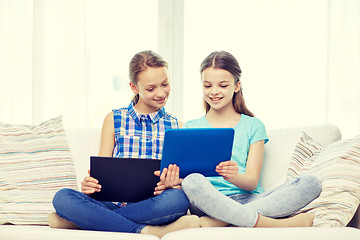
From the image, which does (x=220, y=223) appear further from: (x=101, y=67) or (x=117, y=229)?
(x=101, y=67)

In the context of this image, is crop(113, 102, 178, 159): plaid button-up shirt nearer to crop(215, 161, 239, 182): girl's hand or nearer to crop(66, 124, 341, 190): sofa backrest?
crop(66, 124, 341, 190): sofa backrest

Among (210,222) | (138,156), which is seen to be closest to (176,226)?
(210,222)

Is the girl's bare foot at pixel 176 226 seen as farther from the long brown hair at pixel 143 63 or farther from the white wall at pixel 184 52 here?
the white wall at pixel 184 52

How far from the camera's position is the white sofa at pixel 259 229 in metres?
1.41

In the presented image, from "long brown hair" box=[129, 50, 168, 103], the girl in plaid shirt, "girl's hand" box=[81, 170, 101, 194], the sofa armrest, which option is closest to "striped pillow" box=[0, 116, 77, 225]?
the girl in plaid shirt

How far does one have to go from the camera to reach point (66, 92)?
343 cm

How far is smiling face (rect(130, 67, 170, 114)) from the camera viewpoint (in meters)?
2.15

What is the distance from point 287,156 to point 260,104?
1454 mm

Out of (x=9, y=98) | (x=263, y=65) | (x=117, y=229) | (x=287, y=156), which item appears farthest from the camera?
(x=263, y=65)

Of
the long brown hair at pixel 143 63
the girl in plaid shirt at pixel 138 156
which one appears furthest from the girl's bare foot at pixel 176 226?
the long brown hair at pixel 143 63

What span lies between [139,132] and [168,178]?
0.55 metres

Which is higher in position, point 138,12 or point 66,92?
point 138,12

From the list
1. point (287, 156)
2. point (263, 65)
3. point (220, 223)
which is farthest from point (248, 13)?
point (220, 223)

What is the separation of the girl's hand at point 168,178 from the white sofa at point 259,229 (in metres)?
0.27
